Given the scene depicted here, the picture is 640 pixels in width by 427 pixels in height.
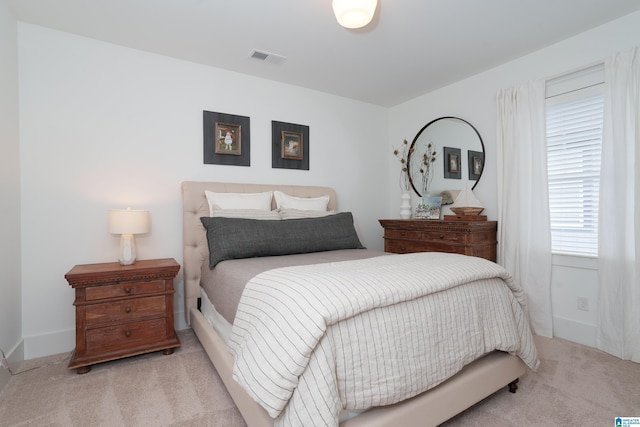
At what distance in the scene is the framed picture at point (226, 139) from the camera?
9.71 feet

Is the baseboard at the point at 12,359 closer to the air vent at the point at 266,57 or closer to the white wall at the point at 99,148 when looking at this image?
the white wall at the point at 99,148

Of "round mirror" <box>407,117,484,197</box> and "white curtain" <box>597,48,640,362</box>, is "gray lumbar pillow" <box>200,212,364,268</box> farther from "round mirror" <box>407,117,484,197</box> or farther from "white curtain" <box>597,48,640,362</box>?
"white curtain" <box>597,48,640,362</box>

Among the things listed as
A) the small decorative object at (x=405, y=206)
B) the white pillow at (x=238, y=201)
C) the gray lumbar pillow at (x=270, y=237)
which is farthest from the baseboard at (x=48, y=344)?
the small decorative object at (x=405, y=206)

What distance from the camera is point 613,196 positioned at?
228cm

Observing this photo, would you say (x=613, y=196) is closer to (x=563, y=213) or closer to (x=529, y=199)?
(x=563, y=213)

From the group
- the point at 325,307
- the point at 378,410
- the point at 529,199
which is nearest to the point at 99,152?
the point at 325,307

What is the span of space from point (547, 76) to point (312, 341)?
299 cm

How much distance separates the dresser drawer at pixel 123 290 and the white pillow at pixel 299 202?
48.2 inches

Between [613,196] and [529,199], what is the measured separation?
550 millimetres

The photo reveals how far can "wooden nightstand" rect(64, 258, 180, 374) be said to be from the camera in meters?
2.03

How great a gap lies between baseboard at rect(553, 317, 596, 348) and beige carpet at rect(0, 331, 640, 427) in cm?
22

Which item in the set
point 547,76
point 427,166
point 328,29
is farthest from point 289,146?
point 547,76

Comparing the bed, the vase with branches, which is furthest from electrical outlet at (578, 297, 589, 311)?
the vase with branches

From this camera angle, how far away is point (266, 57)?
280 centimetres
